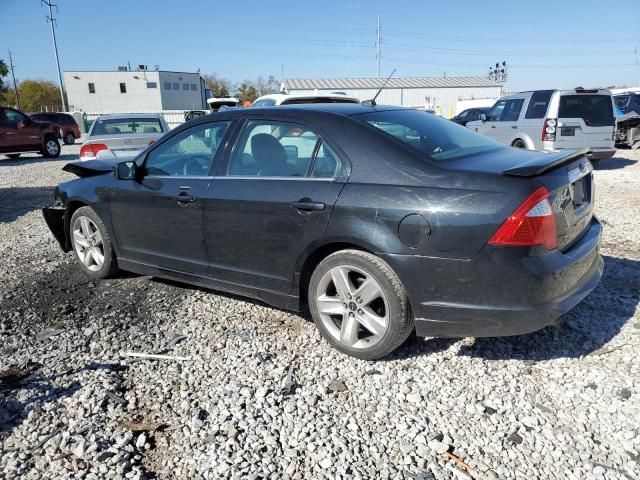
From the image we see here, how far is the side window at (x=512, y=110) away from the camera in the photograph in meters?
11.7

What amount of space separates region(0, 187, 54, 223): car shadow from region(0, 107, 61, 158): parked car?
25.5 ft

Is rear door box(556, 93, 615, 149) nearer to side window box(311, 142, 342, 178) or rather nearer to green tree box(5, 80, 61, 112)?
side window box(311, 142, 342, 178)

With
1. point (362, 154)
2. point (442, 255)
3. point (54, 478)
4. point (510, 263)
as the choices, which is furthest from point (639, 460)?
point (54, 478)

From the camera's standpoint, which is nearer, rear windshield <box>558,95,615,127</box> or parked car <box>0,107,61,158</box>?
rear windshield <box>558,95,615,127</box>

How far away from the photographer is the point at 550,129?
1072 centimetres

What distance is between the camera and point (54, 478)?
7.62 ft

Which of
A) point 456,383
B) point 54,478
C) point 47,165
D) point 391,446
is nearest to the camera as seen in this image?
point 54,478

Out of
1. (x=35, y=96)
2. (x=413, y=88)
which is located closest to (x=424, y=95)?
(x=413, y=88)

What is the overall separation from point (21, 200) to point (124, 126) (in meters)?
2.51

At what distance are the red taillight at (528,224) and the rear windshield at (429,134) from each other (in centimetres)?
61

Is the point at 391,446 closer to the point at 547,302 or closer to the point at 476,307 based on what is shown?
the point at 476,307

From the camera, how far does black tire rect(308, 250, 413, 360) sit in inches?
119

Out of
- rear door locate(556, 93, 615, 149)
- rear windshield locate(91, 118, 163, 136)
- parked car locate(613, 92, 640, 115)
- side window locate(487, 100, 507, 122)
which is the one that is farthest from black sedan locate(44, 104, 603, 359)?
parked car locate(613, 92, 640, 115)

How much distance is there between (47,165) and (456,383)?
58.0 ft
